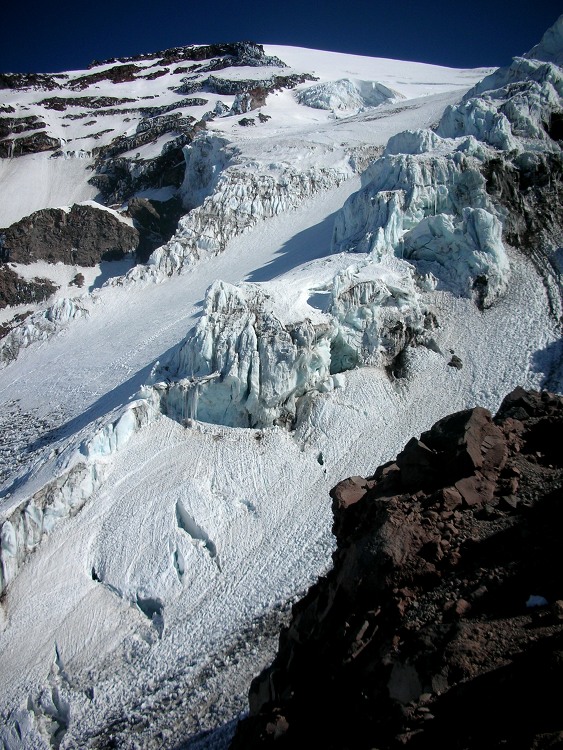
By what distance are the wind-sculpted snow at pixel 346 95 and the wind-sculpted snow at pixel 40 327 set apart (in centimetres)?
5309

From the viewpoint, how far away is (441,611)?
695cm

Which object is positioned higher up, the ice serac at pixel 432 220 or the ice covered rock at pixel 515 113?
the ice covered rock at pixel 515 113

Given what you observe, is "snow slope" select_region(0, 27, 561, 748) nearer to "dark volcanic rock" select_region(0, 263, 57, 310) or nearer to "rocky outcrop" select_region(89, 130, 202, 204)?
"dark volcanic rock" select_region(0, 263, 57, 310)

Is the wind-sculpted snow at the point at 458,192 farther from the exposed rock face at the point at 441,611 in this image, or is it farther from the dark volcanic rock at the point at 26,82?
the dark volcanic rock at the point at 26,82

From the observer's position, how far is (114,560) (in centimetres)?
1612

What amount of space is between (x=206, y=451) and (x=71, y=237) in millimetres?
41946

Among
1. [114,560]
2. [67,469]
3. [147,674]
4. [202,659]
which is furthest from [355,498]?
[67,469]

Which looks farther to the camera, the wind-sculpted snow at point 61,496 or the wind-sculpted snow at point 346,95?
the wind-sculpted snow at point 346,95

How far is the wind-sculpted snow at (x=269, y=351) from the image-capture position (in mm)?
20672

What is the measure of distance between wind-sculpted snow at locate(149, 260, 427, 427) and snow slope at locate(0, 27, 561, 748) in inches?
3.8

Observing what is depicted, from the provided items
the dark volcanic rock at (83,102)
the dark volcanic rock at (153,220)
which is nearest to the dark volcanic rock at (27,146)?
the dark volcanic rock at (83,102)

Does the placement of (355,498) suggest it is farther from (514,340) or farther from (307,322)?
(514,340)

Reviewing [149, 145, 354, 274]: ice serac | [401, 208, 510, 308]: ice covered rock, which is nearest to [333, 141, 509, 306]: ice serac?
[401, 208, 510, 308]: ice covered rock

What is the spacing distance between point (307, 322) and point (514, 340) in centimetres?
946
